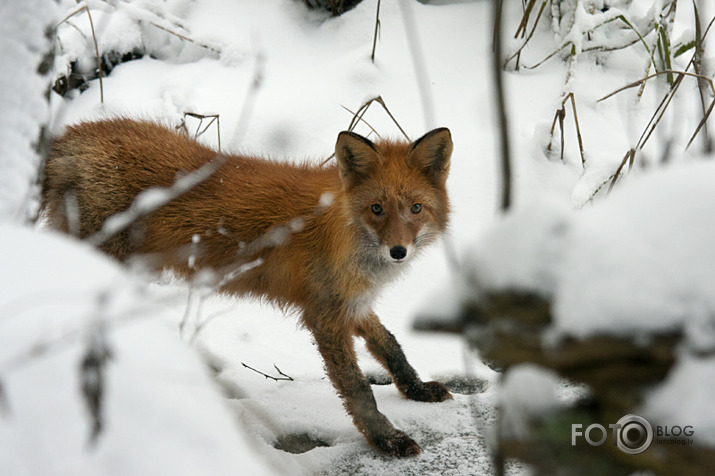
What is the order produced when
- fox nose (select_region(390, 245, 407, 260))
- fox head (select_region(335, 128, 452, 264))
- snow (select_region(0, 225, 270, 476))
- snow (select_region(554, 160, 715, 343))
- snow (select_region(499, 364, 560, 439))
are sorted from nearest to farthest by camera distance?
snow (select_region(0, 225, 270, 476)) → snow (select_region(554, 160, 715, 343)) → snow (select_region(499, 364, 560, 439)) → fox nose (select_region(390, 245, 407, 260)) → fox head (select_region(335, 128, 452, 264))

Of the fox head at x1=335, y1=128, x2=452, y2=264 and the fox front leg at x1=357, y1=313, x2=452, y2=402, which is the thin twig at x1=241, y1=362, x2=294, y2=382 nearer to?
the fox front leg at x1=357, y1=313, x2=452, y2=402

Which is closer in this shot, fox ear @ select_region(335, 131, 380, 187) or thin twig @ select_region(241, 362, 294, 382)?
fox ear @ select_region(335, 131, 380, 187)


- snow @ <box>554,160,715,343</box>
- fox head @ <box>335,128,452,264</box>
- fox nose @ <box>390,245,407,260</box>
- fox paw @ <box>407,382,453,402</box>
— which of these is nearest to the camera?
snow @ <box>554,160,715,343</box>

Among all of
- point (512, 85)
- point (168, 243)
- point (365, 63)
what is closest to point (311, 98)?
point (365, 63)

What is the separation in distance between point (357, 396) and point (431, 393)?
53 centimetres

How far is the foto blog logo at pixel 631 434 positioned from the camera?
120cm

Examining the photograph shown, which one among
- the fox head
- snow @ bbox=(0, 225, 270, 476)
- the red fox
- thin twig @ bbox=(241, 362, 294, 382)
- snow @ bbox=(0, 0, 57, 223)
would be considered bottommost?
thin twig @ bbox=(241, 362, 294, 382)

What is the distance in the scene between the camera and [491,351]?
1371mm

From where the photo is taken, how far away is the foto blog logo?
3.95 ft

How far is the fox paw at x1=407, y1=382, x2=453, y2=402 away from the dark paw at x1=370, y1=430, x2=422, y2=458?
17.5 inches

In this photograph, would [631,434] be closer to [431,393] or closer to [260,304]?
[431,393]

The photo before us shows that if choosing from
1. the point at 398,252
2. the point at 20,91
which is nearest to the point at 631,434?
the point at 20,91

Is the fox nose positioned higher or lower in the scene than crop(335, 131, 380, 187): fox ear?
lower


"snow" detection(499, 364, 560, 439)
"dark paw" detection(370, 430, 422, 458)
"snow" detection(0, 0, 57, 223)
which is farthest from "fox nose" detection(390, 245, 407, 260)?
"snow" detection(499, 364, 560, 439)
